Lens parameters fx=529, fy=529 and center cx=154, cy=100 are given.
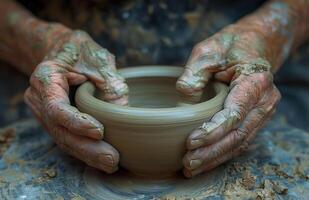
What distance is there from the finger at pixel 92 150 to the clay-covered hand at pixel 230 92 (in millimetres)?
201

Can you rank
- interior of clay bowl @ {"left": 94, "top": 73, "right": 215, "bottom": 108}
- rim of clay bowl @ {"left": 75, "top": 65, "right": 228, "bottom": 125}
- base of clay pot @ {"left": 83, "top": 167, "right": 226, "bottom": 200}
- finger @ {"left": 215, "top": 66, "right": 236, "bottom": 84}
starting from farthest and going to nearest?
1. interior of clay bowl @ {"left": 94, "top": 73, "right": 215, "bottom": 108}
2. finger @ {"left": 215, "top": 66, "right": 236, "bottom": 84}
3. base of clay pot @ {"left": 83, "top": 167, "right": 226, "bottom": 200}
4. rim of clay bowl @ {"left": 75, "top": 65, "right": 228, "bottom": 125}

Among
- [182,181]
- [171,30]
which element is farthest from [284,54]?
[182,181]

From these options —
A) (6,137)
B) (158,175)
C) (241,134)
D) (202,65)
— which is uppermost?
(202,65)

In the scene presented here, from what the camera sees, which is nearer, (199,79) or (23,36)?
(199,79)

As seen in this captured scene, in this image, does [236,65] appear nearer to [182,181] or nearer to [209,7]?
[182,181]

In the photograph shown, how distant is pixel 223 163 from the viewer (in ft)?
5.25

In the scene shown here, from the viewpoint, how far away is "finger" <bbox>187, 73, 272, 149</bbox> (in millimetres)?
1368

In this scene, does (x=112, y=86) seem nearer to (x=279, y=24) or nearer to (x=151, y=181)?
(x=151, y=181)

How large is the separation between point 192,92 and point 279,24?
20.6 inches

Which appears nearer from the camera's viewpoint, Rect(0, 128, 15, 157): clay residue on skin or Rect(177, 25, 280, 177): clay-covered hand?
Rect(177, 25, 280, 177): clay-covered hand

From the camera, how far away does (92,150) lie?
4.69 ft

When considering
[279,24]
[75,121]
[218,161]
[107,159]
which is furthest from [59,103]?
[279,24]

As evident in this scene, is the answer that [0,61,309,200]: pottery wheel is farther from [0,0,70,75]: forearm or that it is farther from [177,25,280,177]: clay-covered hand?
[0,0,70,75]: forearm

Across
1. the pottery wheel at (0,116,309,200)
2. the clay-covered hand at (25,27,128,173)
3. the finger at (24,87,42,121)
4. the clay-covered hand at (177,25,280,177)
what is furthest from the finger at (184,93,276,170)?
the finger at (24,87,42,121)
